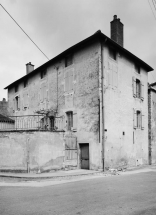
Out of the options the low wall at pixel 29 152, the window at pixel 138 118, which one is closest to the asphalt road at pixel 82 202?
the low wall at pixel 29 152

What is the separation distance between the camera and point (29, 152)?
12.5 meters

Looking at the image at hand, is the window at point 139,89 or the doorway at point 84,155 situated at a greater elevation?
the window at point 139,89

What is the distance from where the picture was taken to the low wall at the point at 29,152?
1242 cm

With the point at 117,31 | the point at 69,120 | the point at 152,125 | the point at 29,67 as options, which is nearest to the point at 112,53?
the point at 117,31

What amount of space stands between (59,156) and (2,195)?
20.1 ft

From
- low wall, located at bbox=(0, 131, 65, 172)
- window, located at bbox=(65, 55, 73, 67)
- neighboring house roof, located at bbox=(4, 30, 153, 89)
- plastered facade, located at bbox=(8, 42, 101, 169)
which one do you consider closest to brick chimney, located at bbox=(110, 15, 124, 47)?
neighboring house roof, located at bbox=(4, 30, 153, 89)

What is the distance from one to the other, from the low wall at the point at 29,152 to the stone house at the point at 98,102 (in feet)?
3.36

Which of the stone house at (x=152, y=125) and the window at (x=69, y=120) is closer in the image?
the window at (x=69, y=120)

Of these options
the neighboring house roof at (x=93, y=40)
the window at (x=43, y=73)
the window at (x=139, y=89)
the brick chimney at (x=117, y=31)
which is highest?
the brick chimney at (x=117, y=31)

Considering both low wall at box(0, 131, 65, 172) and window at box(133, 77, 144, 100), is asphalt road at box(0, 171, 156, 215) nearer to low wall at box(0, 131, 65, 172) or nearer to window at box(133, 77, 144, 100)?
low wall at box(0, 131, 65, 172)

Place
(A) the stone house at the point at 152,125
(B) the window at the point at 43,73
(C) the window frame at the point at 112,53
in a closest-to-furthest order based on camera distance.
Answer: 1. (C) the window frame at the point at 112,53
2. (A) the stone house at the point at 152,125
3. (B) the window at the point at 43,73

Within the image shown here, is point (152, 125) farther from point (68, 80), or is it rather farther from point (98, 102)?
point (68, 80)

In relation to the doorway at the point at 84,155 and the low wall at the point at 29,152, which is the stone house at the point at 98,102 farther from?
the low wall at the point at 29,152

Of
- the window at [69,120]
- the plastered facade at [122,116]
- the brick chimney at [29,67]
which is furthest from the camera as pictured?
the brick chimney at [29,67]
